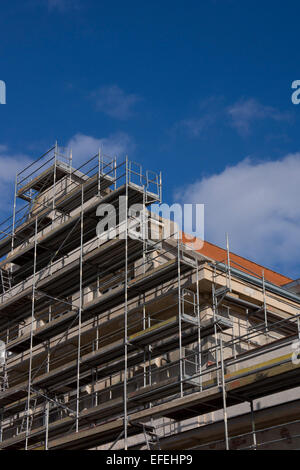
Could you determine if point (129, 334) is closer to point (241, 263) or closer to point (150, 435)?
point (150, 435)

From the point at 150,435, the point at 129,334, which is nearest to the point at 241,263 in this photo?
the point at 129,334

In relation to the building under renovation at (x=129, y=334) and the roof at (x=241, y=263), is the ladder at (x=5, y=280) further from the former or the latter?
the roof at (x=241, y=263)

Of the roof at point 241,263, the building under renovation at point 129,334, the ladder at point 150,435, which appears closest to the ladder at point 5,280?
the building under renovation at point 129,334

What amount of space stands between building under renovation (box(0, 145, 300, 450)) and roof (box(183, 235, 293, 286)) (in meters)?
0.45

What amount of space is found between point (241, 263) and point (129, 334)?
9.79 metres

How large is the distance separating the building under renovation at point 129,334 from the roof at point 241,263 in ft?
1.46

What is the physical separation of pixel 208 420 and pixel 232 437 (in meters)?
2.66

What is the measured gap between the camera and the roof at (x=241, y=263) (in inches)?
1329

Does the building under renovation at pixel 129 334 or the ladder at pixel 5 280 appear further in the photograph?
the ladder at pixel 5 280

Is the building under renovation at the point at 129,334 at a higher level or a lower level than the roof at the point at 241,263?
lower

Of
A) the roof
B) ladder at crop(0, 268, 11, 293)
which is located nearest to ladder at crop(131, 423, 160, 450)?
the roof

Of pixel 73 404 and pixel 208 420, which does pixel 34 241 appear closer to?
pixel 73 404

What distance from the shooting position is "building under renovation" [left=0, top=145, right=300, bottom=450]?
2128cm

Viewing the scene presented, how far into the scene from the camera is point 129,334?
27.8m
